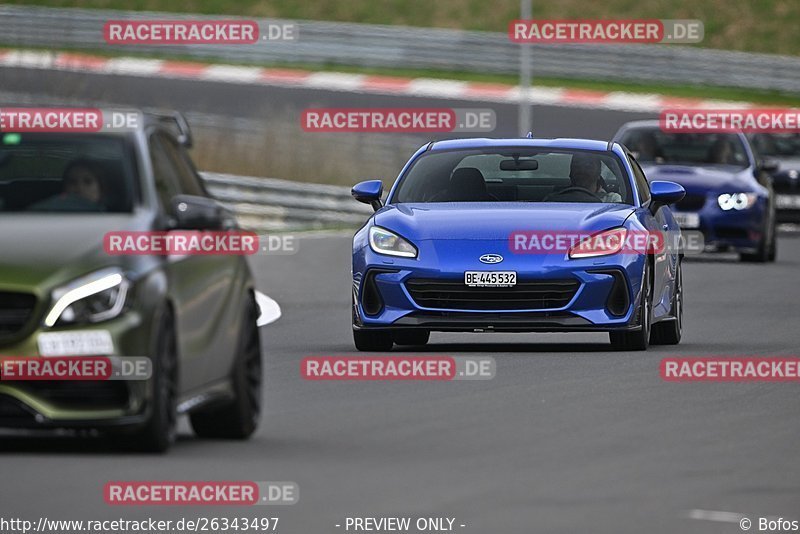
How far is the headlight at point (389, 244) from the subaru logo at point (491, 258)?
1.41ft

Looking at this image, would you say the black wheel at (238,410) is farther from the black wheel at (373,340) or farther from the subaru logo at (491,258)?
the black wheel at (373,340)

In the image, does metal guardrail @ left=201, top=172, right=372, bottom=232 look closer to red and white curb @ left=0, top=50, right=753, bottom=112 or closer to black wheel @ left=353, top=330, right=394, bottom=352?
red and white curb @ left=0, top=50, right=753, bottom=112

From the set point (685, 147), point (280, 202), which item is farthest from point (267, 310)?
point (280, 202)

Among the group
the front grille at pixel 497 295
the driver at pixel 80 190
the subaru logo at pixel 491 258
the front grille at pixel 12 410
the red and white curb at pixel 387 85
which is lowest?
the front grille at pixel 12 410

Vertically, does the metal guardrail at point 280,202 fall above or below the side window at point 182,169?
above

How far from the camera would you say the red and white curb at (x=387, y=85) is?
151 ft

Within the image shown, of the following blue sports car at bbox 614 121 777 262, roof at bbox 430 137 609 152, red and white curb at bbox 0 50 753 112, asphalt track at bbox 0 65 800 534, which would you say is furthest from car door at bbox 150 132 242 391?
red and white curb at bbox 0 50 753 112

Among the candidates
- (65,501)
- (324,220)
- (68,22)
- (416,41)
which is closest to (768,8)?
(416,41)

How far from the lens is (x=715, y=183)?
24828 mm

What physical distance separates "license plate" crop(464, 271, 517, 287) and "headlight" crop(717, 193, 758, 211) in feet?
35.6

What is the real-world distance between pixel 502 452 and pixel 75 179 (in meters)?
2.10

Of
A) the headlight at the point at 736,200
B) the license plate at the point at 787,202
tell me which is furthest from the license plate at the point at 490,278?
the license plate at the point at 787,202

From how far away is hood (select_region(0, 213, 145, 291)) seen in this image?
29.6 ft

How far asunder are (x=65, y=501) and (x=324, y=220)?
76.7ft
